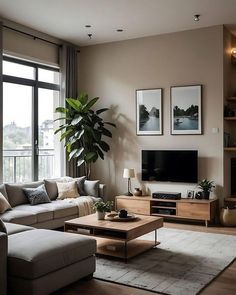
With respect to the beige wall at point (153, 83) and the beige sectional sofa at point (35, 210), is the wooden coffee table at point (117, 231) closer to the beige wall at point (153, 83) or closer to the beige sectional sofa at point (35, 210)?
the beige sectional sofa at point (35, 210)

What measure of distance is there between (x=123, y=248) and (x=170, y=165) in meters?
2.49

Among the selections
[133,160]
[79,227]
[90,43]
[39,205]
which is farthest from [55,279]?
[90,43]

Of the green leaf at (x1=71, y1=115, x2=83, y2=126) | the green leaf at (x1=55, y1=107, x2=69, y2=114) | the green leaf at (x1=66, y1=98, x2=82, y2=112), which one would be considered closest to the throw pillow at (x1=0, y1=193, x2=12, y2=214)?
the green leaf at (x1=71, y1=115, x2=83, y2=126)

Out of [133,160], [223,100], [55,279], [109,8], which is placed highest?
[109,8]

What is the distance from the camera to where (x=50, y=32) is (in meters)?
6.96

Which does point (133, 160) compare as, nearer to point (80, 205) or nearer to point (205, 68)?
point (80, 205)

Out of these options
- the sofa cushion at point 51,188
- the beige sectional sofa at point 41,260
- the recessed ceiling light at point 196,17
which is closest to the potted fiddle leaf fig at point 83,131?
the sofa cushion at point 51,188

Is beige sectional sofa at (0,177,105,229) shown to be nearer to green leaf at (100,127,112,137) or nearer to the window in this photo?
the window

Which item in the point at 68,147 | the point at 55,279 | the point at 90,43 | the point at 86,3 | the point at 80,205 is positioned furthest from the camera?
the point at 90,43

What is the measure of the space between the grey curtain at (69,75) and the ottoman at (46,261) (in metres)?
3.84

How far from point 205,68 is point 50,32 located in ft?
9.11

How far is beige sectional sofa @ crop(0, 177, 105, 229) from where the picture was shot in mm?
5066

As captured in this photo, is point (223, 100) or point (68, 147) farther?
point (68, 147)

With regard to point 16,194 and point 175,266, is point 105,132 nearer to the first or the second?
point 16,194
